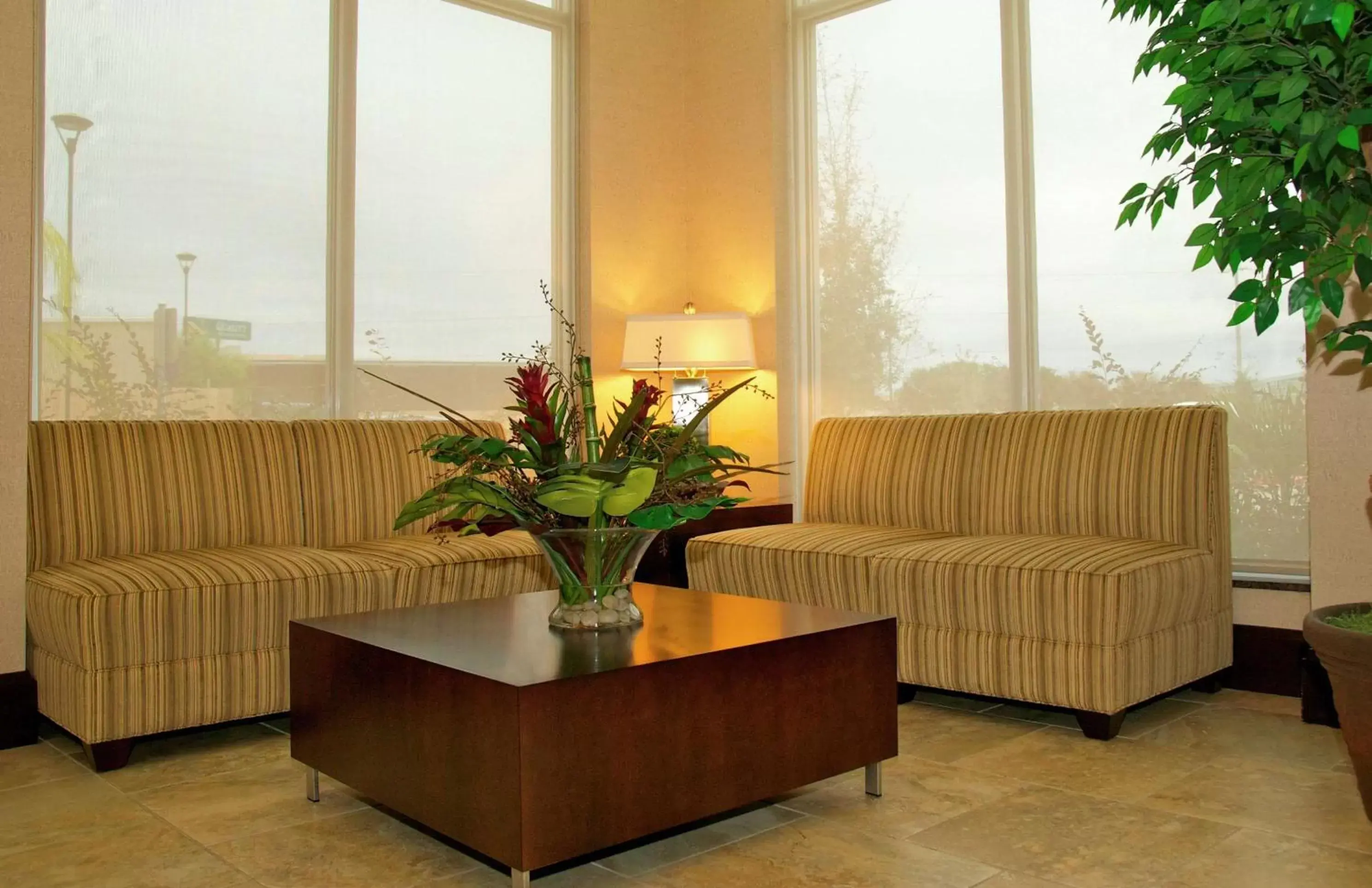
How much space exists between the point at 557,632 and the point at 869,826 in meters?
0.77

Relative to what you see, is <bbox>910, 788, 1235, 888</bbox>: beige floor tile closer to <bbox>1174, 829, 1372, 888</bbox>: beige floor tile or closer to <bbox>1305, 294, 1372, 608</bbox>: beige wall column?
<bbox>1174, 829, 1372, 888</bbox>: beige floor tile

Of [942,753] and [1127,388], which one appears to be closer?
[942,753]

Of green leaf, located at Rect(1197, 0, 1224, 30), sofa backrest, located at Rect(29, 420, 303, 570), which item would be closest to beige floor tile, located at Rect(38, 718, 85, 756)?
sofa backrest, located at Rect(29, 420, 303, 570)

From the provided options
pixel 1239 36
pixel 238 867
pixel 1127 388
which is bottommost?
pixel 238 867

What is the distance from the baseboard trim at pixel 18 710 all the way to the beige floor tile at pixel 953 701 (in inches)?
101

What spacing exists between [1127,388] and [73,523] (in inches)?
139

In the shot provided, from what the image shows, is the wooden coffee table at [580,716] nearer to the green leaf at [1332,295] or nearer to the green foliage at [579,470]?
the green foliage at [579,470]

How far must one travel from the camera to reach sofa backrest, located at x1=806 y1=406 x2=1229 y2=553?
11.8ft

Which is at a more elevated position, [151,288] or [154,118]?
[154,118]

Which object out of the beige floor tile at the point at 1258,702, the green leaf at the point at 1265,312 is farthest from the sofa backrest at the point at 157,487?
the green leaf at the point at 1265,312

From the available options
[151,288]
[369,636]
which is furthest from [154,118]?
[369,636]

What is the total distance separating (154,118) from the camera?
13.8ft

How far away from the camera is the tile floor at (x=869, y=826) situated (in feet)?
7.18

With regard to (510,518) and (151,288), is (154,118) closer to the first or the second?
(151,288)
